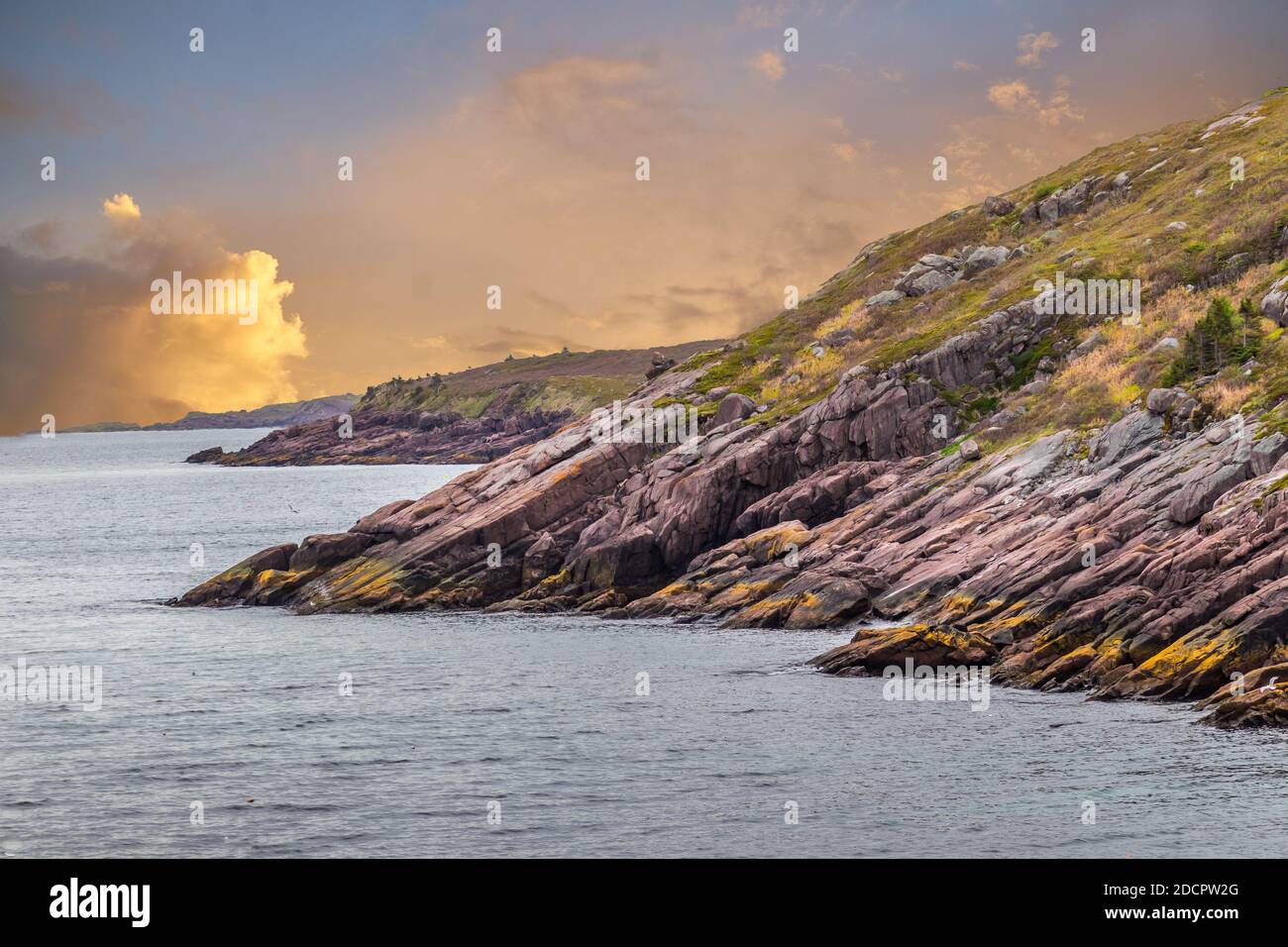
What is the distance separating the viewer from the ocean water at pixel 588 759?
95.9 feet

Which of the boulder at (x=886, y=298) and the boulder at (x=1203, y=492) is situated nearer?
the boulder at (x=1203, y=492)

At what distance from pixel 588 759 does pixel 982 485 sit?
110ft

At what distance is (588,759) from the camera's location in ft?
125

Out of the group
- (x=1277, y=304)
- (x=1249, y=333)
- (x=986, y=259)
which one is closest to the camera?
(x=1249, y=333)

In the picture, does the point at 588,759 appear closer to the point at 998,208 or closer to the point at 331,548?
the point at 331,548

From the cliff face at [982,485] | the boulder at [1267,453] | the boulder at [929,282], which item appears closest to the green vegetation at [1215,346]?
the cliff face at [982,485]

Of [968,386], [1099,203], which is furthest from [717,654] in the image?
[1099,203]

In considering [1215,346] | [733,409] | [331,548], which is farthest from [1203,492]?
[331,548]

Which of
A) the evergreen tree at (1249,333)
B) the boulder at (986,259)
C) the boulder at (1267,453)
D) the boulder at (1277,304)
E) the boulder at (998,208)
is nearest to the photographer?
the boulder at (1267,453)

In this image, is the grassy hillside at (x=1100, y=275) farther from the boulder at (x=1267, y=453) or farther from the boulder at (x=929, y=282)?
the boulder at (x=1267, y=453)

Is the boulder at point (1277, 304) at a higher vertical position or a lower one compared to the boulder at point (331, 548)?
higher

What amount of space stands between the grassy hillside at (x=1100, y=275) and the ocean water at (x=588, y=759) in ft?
85.3
